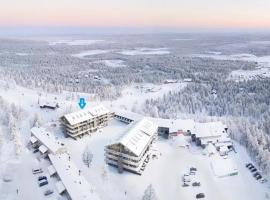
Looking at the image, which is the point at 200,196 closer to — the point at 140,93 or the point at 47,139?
the point at 47,139

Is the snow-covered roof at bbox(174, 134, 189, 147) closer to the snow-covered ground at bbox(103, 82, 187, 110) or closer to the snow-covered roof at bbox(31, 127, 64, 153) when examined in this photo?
the snow-covered roof at bbox(31, 127, 64, 153)

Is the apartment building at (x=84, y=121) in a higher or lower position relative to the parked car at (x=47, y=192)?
higher

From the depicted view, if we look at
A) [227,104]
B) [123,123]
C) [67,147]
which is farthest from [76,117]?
[227,104]

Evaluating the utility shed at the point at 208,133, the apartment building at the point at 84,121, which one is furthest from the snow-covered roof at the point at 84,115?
the utility shed at the point at 208,133

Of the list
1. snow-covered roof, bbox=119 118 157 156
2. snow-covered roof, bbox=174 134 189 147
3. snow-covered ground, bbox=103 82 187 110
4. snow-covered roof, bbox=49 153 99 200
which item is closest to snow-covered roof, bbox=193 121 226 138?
snow-covered roof, bbox=174 134 189 147

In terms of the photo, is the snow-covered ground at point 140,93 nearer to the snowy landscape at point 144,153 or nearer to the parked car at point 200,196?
the snowy landscape at point 144,153

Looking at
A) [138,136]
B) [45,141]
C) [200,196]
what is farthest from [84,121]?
[200,196]
